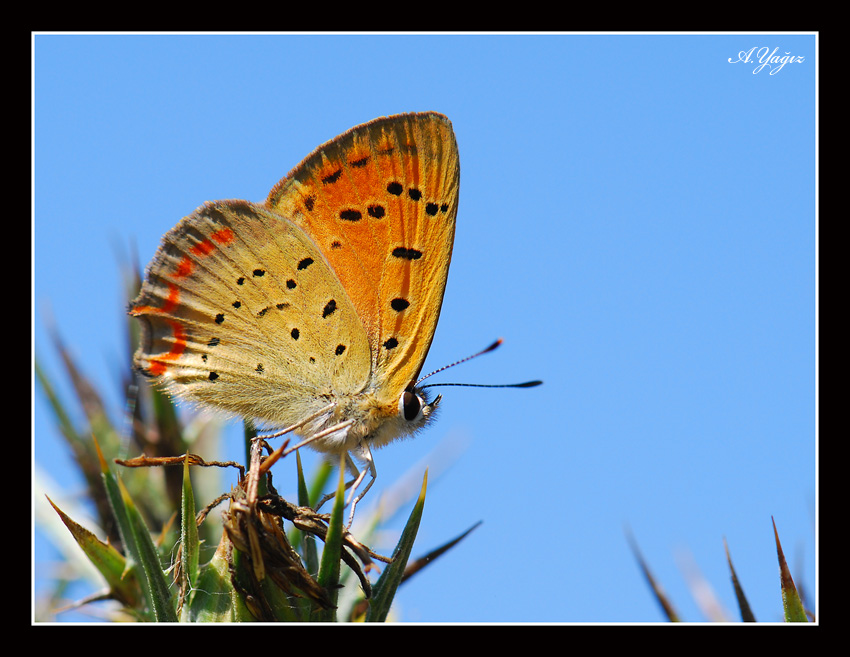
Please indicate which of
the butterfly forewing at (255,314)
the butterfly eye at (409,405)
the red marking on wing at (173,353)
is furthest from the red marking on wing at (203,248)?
the butterfly eye at (409,405)

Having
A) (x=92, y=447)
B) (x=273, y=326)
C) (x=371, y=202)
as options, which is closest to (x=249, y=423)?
(x=273, y=326)

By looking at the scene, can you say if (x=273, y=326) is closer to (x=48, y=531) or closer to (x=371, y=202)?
(x=371, y=202)

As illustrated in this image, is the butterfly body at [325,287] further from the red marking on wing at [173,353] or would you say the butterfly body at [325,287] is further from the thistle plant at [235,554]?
the thistle plant at [235,554]

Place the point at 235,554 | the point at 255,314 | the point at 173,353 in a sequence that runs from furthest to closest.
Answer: the point at 255,314, the point at 173,353, the point at 235,554

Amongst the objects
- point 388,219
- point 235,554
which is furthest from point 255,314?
point 235,554

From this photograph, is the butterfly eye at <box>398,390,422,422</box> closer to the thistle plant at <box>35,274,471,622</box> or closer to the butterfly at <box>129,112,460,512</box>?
the butterfly at <box>129,112,460,512</box>

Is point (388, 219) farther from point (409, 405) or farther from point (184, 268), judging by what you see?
point (184, 268)

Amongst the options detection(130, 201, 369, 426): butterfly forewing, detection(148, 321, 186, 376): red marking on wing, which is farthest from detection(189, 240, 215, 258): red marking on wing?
detection(148, 321, 186, 376): red marking on wing
